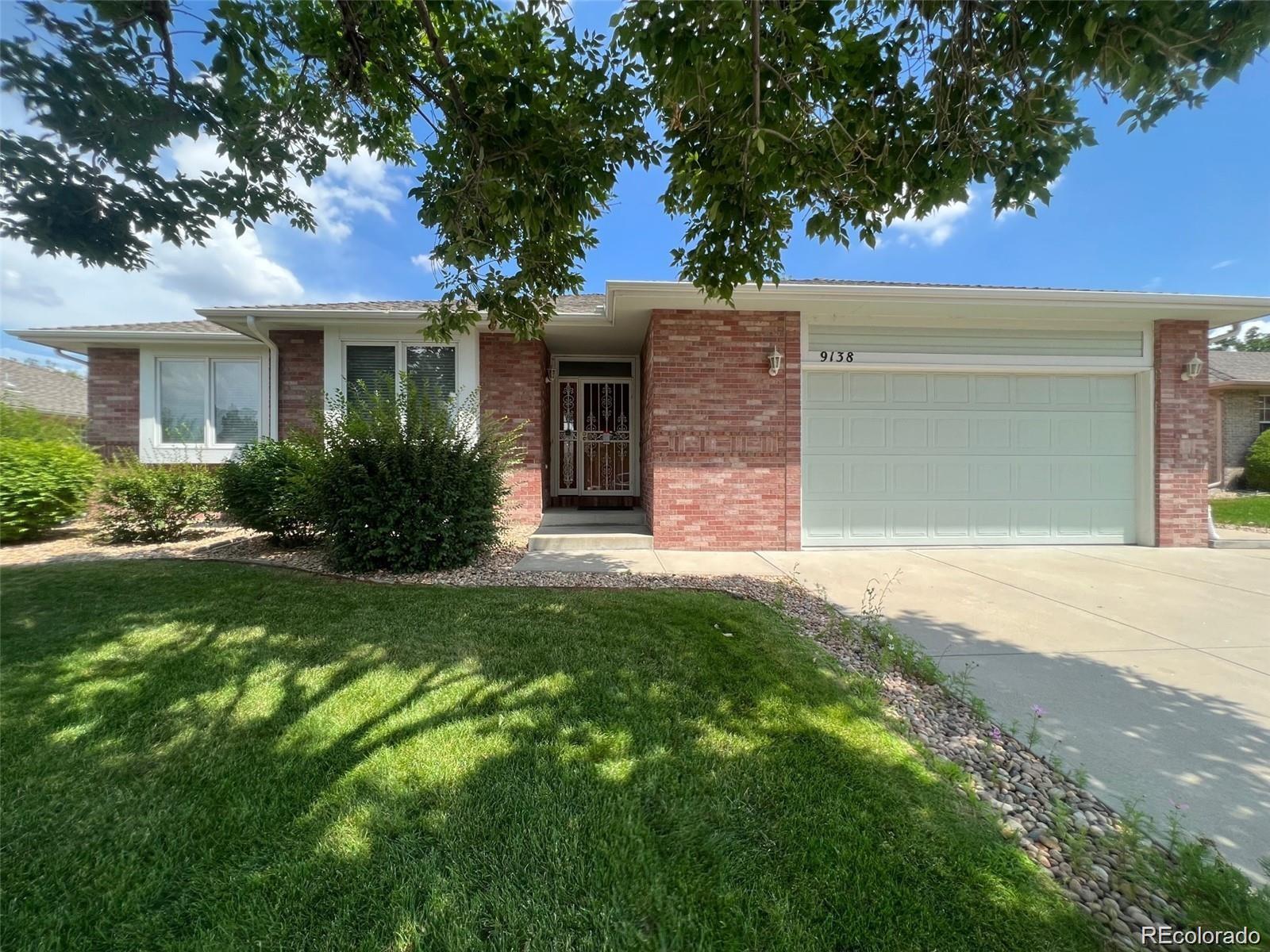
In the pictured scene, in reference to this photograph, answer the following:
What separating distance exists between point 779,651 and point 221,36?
5068 millimetres

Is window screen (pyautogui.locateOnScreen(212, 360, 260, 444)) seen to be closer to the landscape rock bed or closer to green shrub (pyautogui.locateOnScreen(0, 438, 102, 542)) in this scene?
green shrub (pyautogui.locateOnScreen(0, 438, 102, 542))

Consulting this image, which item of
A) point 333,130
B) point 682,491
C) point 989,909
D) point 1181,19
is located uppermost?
point 333,130

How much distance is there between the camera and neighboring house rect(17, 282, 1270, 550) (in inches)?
262

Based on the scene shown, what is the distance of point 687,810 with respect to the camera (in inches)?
73.2

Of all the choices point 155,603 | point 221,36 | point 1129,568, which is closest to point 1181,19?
point 221,36

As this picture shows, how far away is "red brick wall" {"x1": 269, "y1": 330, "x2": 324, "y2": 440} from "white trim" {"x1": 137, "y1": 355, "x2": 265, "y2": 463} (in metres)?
0.30

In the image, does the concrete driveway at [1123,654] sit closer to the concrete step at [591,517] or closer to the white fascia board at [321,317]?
the concrete step at [591,517]

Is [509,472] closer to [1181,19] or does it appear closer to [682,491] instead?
[682,491]

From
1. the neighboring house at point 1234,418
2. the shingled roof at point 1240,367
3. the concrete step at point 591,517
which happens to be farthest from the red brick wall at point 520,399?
the neighboring house at point 1234,418

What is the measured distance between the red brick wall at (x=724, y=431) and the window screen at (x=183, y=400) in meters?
7.70

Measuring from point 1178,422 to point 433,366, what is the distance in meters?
11.2

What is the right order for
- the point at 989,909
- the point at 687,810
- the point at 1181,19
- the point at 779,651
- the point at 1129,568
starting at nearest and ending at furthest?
the point at 989,909 < the point at 687,810 < the point at 1181,19 < the point at 779,651 < the point at 1129,568

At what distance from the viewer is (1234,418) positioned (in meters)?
13.1

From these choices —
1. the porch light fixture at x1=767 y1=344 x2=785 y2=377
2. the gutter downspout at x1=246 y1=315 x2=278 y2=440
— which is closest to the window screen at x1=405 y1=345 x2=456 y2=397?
the gutter downspout at x1=246 y1=315 x2=278 y2=440
